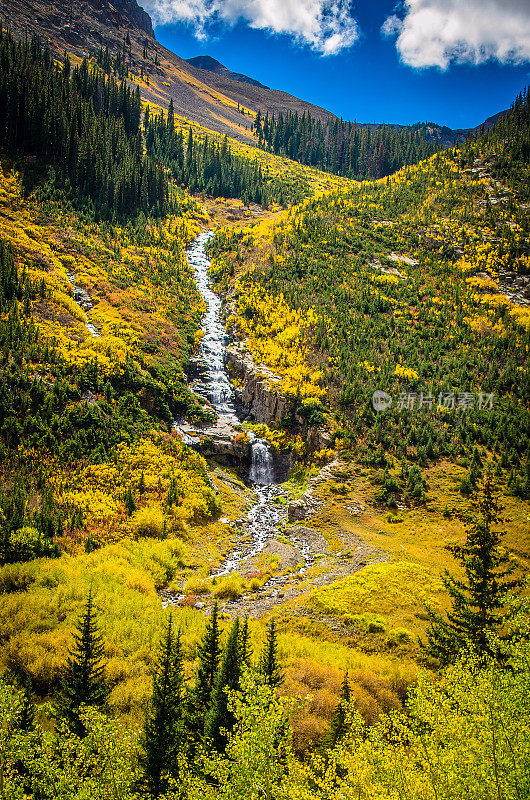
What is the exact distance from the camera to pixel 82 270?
4622 centimetres

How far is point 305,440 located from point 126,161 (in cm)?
5617

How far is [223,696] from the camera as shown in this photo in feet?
35.3

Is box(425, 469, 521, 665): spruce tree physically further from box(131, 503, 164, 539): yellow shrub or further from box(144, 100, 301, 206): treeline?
box(144, 100, 301, 206): treeline

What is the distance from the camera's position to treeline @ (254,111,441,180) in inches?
4943

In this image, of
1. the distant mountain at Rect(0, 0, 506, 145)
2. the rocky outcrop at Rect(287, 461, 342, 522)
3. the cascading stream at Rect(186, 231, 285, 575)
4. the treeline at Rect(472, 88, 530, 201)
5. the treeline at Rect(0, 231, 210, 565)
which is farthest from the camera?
the distant mountain at Rect(0, 0, 506, 145)

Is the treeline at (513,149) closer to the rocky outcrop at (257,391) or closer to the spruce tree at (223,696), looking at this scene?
the rocky outcrop at (257,391)

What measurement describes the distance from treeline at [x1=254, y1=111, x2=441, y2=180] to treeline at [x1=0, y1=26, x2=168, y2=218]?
264ft

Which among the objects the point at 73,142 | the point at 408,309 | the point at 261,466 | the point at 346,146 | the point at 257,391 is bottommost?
the point at 261,466

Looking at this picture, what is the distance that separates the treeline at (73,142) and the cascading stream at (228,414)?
15.4 metres

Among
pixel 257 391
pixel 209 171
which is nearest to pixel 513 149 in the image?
pixel 209 171

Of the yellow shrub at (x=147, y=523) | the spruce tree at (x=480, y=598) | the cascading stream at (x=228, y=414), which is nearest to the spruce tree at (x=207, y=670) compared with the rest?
the spruce tree at (x=480, y=598)

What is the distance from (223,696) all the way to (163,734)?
162 centimetres

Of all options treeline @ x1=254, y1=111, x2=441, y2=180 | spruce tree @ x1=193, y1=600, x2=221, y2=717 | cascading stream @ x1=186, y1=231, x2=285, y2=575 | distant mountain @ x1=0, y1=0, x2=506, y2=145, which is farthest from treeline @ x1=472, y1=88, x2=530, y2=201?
spruce tree @ x1=193, y1=600, x2=221, y2=717

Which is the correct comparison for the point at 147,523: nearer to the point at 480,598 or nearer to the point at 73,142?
the point at 480,598
